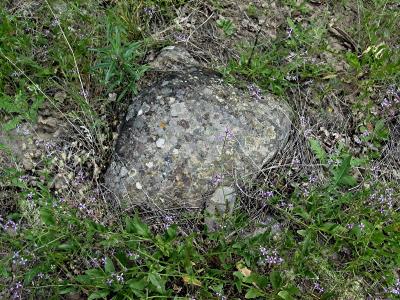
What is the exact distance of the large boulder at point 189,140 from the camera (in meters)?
3.12

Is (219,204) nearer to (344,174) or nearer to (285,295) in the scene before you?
(285,295)

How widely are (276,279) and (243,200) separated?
653 millimetres

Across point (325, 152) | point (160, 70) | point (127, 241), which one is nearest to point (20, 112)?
point (160, 70)

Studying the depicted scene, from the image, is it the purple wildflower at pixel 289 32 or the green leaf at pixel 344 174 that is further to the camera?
the purple wildflower at pixel 289 32

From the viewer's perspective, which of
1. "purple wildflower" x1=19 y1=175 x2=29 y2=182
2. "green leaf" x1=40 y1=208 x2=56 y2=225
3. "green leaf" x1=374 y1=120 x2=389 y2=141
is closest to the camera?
"green leaf" x1=40 y1=208 x2=56 y2=225

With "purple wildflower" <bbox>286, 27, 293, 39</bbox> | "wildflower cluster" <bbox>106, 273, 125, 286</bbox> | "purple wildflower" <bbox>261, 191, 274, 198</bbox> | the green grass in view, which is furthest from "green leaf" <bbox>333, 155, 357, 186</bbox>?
"wildflower cluster" <bbox>106, 273, 125, 286</bbox>

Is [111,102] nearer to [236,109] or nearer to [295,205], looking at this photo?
[236,109]

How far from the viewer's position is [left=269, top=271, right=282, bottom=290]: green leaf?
2678mm

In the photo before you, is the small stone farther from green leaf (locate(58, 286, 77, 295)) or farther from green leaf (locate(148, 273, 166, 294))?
green leaf (locate(58, 286, 77, 295))

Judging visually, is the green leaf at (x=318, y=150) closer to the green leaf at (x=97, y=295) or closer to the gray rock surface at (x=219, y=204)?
the gray rock surface at (x=219, y=204)

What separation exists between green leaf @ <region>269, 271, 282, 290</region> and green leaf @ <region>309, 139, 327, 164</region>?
1002 mm

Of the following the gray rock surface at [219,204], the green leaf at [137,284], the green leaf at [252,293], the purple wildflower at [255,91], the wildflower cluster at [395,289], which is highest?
the purple wildflower at [255,91]

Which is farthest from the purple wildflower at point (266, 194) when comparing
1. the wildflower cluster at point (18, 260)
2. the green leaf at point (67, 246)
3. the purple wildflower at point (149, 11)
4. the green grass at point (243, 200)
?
the purple wildflower at point (149, 11)

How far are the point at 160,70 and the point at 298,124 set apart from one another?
1094 millimetres
